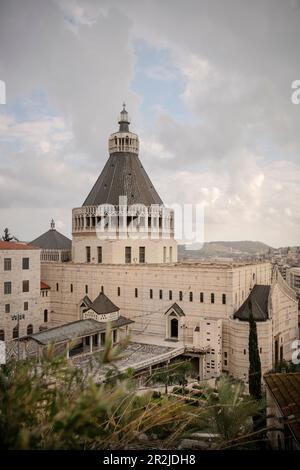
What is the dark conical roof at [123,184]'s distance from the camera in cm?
3859

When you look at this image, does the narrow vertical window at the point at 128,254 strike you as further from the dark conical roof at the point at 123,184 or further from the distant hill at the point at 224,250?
the distant hill at the point at 224,250

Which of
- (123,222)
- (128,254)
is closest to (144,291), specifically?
(128,254)

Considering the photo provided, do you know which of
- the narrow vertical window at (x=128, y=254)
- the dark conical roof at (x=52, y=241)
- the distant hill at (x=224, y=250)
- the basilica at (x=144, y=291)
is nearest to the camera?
the basilica at (x=144, y=291)

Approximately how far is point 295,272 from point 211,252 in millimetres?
50751

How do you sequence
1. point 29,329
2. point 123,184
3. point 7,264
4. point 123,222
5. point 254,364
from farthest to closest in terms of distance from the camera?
1. point 123,184
2. point 123,222
3. point 29,329
4. point 7,264
5. point 254,364

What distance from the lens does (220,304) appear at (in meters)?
31.1

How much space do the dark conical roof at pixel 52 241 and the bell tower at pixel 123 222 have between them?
17.6ft

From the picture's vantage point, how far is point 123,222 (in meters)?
37.3

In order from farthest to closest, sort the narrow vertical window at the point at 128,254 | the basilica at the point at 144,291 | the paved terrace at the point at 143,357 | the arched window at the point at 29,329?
the narrow vertical window at the point at 128,254 < the arched window at the point at 29,329 < the basilica at the point at 144,291 < the paved terrace at the point at 143,357

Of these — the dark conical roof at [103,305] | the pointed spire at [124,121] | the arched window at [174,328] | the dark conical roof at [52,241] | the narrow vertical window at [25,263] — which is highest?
the pointed spire at [124,121]

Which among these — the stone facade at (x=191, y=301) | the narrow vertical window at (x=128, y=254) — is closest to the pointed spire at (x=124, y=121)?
the narrow vertical window at (x=128, y=254)

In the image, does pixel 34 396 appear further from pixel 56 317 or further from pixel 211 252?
pixel 211 252

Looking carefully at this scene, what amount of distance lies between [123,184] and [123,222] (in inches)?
171

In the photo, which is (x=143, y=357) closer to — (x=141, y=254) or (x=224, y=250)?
(x=141, y=254)
